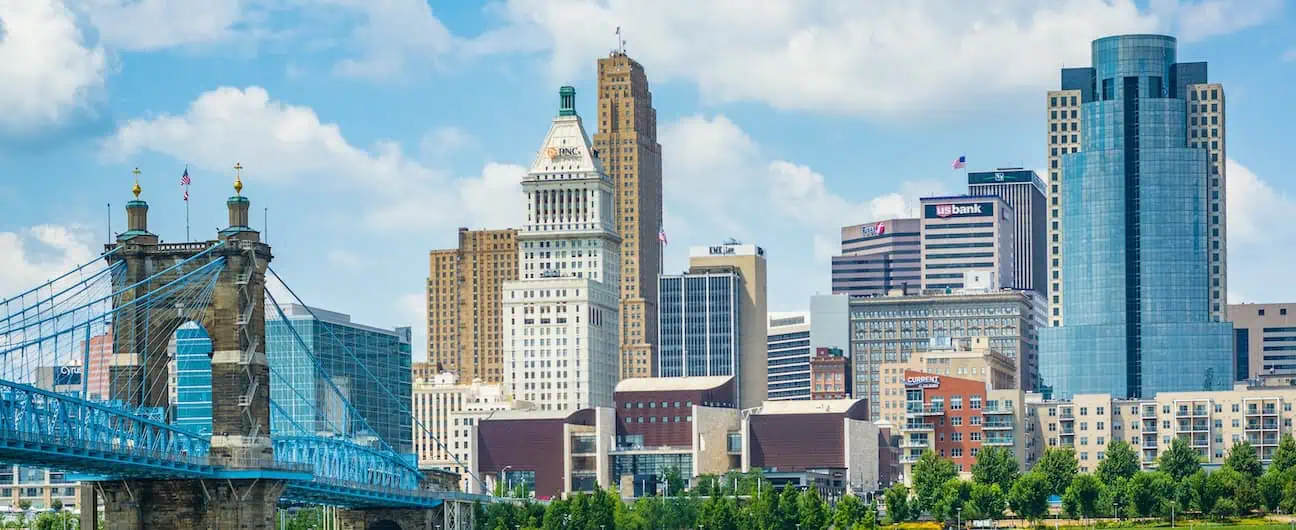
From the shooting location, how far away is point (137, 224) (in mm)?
163500

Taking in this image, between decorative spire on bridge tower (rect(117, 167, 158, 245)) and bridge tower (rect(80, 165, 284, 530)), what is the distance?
0.09 metres

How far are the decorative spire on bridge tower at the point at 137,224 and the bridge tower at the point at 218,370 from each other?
0.31ft

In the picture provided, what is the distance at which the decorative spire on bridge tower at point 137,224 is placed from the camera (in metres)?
162

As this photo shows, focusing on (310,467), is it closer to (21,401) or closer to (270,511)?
(270,511)

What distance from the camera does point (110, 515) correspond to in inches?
6181

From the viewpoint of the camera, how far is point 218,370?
157375mm

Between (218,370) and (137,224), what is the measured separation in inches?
518

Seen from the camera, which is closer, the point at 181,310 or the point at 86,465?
the point at 86,465

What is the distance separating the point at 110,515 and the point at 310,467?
18.1 metres

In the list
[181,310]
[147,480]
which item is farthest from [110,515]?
[181,310]

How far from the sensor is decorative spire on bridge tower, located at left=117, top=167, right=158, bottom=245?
16200cm

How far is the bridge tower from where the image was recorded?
6186 inches

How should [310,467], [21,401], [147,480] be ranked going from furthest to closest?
[310,467] → [147,480] → [21,401]

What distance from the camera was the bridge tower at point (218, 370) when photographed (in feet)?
516
